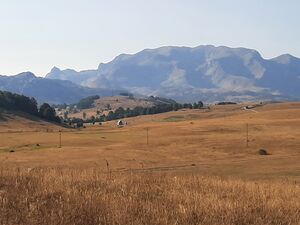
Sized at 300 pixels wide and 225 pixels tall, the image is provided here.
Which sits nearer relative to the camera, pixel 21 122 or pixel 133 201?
pixel 133 201

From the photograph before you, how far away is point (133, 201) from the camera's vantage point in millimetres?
9898

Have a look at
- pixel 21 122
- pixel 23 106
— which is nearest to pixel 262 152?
pixel 21 122

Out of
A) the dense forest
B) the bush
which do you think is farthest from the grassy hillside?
the bush

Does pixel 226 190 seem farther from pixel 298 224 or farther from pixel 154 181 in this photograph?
pixel 298 224

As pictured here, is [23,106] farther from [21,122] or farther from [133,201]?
[133,201]

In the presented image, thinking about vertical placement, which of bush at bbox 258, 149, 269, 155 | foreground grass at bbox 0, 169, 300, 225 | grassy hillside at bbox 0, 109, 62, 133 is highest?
foreground grass at bbox 0, 169, 300, 225

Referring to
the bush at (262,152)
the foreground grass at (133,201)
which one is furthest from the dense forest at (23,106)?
the foreground grass at (133,201)

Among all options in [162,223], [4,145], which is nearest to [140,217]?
[162,223]

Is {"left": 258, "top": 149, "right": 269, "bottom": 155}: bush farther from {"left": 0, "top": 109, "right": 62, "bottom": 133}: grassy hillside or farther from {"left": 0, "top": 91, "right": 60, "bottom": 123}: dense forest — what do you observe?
{"left": 0, "top": 91, "right": 60, "bottom": 123}: dense forest

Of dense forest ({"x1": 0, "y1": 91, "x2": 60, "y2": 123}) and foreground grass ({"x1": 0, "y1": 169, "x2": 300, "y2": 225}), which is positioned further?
dense forest ({"x1": 0, "y1": 91, "x2": 60, "y2": 123})

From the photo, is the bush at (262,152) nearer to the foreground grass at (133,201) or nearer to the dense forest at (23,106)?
the foreground grass at (133,201)

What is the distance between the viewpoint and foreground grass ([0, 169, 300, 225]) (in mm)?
8688

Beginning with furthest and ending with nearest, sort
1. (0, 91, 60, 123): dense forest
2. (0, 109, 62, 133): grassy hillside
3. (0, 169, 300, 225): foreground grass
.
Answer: (0, 91, 60, 123): dense forest
(0, 109, 62, 133): grassy hillside
(0, 169, 300, 225): foreground grass

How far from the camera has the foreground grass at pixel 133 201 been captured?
342 inches
